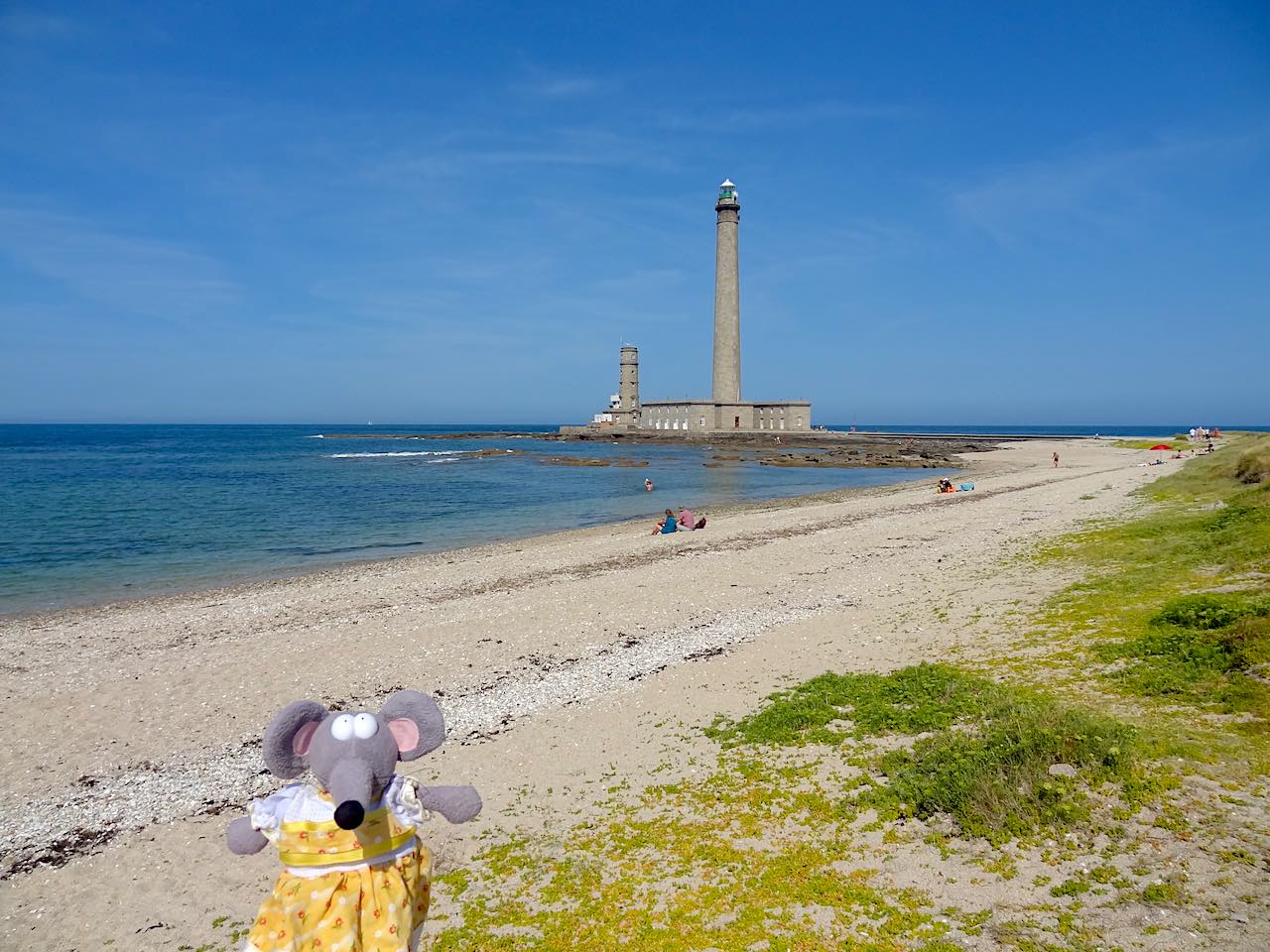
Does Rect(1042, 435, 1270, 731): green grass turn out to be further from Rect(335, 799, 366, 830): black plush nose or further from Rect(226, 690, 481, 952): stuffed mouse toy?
Rect(335, 799, 366, 830): black plush nose

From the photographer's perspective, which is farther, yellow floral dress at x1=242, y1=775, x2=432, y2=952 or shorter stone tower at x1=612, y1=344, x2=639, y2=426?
shorter stone tower at x1=612, y1=344, x2=639, y2=426

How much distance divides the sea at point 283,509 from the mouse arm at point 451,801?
20.4 m

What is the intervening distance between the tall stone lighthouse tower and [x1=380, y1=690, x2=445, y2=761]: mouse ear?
89540 mm

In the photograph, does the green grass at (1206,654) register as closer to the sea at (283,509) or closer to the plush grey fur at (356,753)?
the plush grey fur at (356,753)

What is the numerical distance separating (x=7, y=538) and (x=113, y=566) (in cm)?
928

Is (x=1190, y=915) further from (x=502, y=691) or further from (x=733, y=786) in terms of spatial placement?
(x=502, y=691)

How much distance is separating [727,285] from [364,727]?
91044mm

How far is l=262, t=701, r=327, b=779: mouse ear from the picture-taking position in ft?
12.4

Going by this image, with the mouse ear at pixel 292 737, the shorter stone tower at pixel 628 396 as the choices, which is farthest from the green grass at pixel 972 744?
the shorter stone tower at pixel 628 396

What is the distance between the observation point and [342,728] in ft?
12.3

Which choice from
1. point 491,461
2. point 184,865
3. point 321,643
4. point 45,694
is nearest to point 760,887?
point 184,865

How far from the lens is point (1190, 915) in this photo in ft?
15.5

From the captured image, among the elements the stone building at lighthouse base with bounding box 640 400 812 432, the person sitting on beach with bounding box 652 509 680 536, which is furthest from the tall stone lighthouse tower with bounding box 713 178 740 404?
the person sitting on beach with bounding box 652 509 680 536

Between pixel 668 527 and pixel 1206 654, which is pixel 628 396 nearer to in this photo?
pixel 668 527
